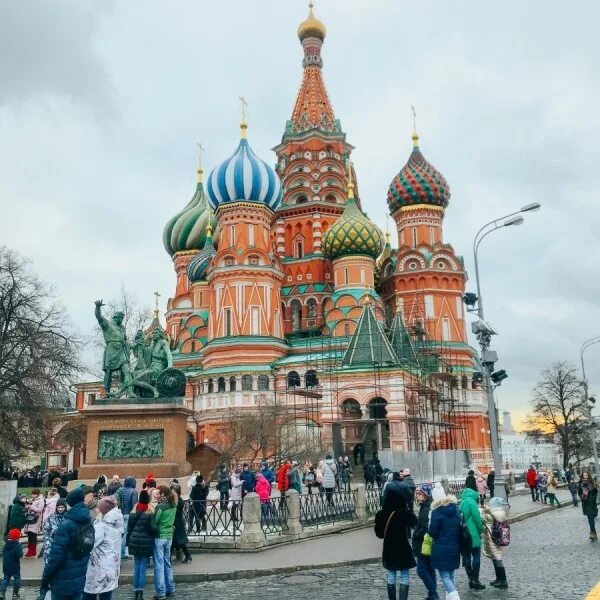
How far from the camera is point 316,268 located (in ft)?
171

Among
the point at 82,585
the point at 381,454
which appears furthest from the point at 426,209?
the point at 82,585

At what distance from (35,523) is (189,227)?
48.6m

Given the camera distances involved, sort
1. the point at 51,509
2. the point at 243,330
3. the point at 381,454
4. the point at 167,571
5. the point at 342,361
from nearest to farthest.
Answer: the point at 167,571, the point at 51,509, the point at 381,454, the point at 342,361, the point at 243,330

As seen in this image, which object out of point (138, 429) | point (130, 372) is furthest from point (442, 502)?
point (130, 372)

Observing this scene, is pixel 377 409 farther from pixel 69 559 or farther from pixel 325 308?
pixel 69 559

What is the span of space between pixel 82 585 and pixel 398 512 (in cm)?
350

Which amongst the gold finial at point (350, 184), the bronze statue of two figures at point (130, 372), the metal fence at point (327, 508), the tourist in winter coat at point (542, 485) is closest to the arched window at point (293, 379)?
the gold finial at point (350, 184)

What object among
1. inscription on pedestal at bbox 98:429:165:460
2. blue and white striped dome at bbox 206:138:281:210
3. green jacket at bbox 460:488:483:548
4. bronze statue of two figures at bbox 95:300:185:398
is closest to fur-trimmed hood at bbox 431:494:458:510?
green jacket at bbox 460:488:483:548

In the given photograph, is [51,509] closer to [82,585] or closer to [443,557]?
[82,585]

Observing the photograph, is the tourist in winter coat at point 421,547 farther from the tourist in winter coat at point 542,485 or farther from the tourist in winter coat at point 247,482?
the tourist in winter coat at point 542,485

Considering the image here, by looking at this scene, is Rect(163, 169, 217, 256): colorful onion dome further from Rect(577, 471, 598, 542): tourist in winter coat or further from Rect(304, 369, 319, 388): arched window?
Rect(577, 471, 598, 542): tourist in winter coat

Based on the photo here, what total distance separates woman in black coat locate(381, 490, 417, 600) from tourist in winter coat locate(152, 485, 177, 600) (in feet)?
10.3

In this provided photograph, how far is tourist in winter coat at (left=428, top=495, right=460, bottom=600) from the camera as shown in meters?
7.89

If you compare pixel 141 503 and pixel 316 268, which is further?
pixel 316 268
